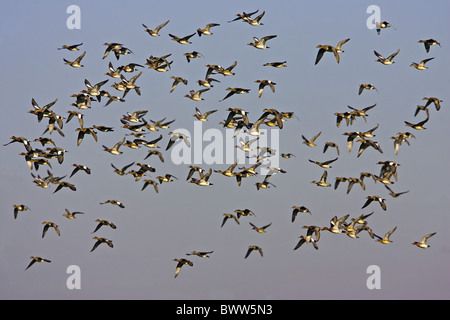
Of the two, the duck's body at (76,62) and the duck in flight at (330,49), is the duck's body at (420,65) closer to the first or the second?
the duck in flight at (330,49)

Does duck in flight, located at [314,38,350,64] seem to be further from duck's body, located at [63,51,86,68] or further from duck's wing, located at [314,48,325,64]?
duck's body, located at [63,51,86,68]

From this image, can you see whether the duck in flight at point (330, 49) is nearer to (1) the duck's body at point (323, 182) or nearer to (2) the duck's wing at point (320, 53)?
(2) the duck's wing at point (320, 53)

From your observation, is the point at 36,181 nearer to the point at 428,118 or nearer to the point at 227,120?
the point at 227,120

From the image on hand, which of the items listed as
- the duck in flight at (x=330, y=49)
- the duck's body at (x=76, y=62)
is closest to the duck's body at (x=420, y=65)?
the duck in flight at (x=330, y=49)

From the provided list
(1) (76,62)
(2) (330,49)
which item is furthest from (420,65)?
(1) (76,62)

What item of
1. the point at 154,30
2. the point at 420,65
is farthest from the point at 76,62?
the point at 420,65

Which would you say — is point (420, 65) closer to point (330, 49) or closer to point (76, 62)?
point (330, 49)

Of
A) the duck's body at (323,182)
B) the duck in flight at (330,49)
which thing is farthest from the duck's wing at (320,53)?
the duck's body at (323,182)

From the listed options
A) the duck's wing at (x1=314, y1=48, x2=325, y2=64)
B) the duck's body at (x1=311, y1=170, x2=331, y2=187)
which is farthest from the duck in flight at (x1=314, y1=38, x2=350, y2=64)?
the duck's body at (x1=311, y1=170, x2=331, y2=187)

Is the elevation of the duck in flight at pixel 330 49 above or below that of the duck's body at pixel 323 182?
above

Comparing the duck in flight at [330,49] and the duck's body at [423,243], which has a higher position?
the duck in flight at [330,49]
